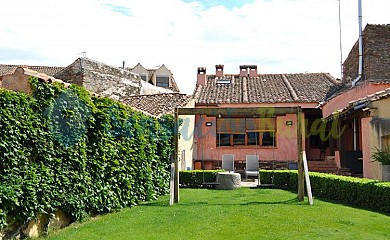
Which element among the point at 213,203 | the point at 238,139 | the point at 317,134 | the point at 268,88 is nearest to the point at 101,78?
the point at 238,139

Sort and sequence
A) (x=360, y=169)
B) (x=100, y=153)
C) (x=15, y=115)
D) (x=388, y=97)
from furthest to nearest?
(x=360, y=169) < (x=388, y=97) < (x=100, y=153) < (x=15, y=115)

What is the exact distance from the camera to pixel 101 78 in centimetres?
2009

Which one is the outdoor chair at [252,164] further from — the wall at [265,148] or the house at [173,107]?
the wall at [265,148]

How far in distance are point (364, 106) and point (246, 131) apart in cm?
959

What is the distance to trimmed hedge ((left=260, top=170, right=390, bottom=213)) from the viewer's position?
950cm

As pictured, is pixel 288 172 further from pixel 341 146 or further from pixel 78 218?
pixel 78 218

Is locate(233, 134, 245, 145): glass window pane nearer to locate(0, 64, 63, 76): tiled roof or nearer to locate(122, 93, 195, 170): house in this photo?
locate(122, 93, 195, 170): house

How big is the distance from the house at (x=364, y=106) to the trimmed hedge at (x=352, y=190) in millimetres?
1970

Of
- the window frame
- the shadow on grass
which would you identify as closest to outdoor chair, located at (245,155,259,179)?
the window frame

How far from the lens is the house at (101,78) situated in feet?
62.5

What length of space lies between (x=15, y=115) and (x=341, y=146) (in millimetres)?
16304

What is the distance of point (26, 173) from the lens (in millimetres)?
6398

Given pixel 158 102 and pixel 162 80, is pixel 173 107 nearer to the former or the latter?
pixel 158 102

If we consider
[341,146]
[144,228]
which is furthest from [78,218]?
[341,146]
